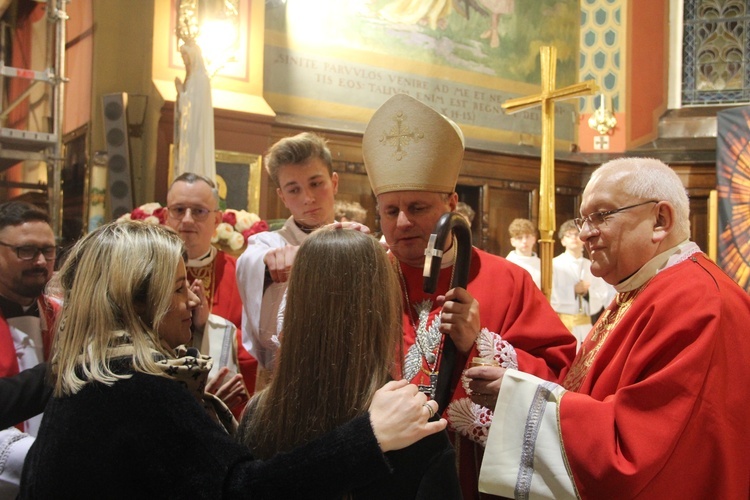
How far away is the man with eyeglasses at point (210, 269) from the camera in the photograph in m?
2.85

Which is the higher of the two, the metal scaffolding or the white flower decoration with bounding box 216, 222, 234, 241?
the metal scaffolding

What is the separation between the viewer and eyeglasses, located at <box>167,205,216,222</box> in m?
3.16

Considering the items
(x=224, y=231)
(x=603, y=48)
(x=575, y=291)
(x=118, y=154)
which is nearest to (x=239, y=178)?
(x=118, y=154)

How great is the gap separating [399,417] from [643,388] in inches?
27.9

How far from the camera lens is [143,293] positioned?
1.53 metres

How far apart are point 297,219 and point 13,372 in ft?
3.76

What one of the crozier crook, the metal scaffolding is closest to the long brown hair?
the crozier crook

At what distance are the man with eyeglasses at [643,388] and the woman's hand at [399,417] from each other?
55 cm

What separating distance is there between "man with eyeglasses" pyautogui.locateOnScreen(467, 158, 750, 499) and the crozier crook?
0.40ft

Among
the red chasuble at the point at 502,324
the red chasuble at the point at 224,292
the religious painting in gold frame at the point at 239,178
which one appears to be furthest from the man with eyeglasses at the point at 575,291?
the red chasuble at the point at 502,324

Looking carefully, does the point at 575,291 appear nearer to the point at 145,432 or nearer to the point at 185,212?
the point at 185,212

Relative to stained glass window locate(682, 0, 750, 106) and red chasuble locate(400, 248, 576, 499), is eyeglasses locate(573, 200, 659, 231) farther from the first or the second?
stained glass window locate(682, 0, 750, 106)

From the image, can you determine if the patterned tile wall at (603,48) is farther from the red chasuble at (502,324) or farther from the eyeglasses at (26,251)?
the eyeglasses at (26,251)

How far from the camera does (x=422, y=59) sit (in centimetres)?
967
